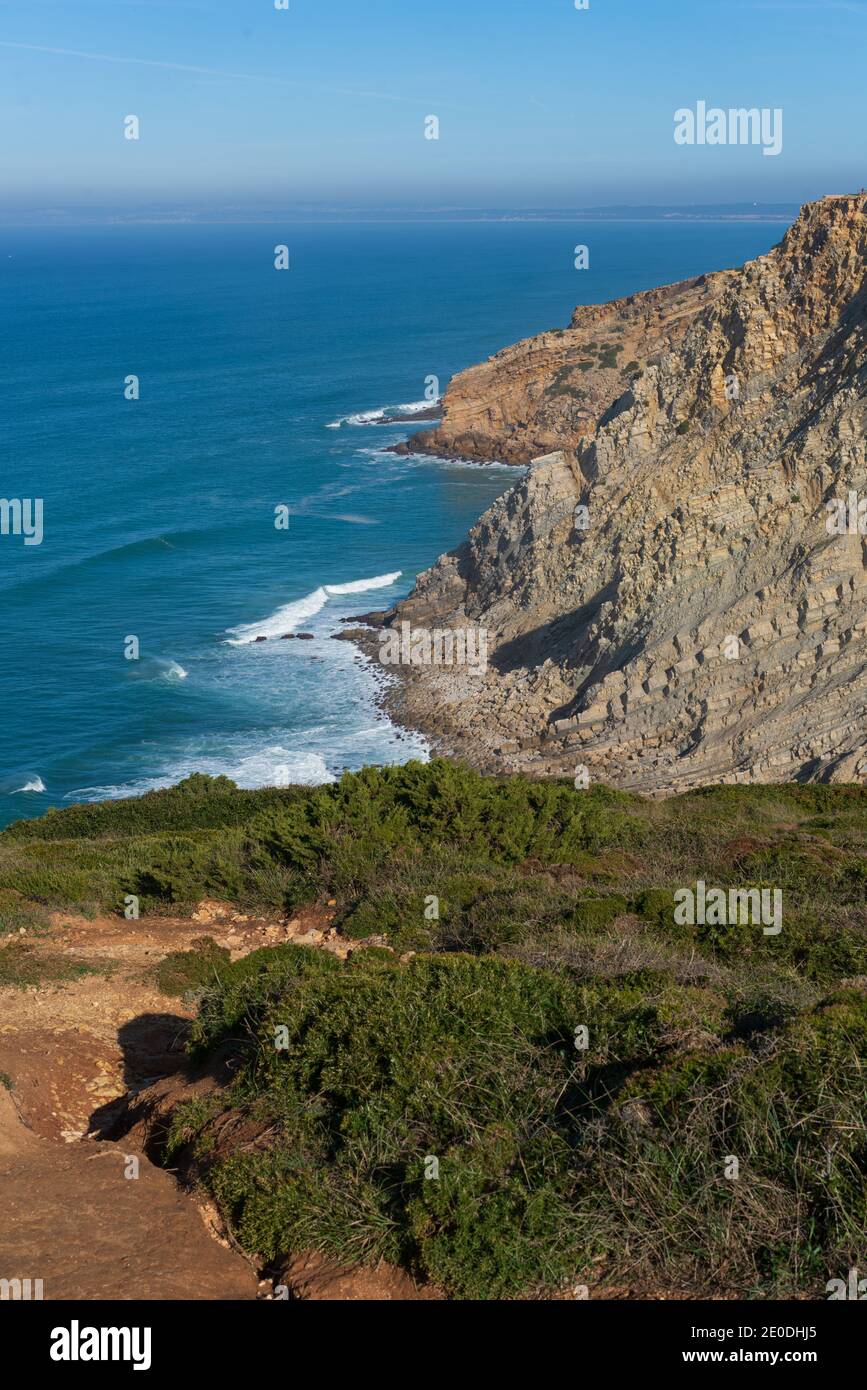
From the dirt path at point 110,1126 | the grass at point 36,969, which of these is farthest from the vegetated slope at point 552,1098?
the grass at point 36,969

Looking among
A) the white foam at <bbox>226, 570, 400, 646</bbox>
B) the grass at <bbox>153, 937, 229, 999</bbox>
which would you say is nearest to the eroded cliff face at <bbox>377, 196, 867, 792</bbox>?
the white foam at <bbox>226, 570, 400, 646</bbox>

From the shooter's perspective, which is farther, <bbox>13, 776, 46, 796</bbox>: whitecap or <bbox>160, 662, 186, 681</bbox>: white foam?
<bbox>160, 662, 186, 681</bbox>: white foam

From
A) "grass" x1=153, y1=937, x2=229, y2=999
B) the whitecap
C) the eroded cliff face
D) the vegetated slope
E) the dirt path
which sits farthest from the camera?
the whitecap

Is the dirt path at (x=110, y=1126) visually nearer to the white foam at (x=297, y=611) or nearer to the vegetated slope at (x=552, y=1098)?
the vegetated slope at (x=552, y=1098)

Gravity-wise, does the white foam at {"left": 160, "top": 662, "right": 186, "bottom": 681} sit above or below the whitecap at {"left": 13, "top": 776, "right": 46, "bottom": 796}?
above

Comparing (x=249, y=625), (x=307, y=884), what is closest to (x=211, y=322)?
(x=249, y=625)

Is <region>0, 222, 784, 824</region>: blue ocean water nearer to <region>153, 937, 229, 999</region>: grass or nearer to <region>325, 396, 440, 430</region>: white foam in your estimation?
<region>325, 396, 440, 430</region>: white foam

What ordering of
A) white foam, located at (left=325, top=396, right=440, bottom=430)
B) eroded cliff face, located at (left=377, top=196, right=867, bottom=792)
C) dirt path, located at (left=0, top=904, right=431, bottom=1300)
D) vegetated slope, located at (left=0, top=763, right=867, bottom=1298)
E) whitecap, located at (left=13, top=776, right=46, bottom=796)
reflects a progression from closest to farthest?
vegetated slope, located at (left=0, top=763, right=867, bottom=1298) < dirt path, located at (left=0, top=904, right=431, bottom=1300) < eroded cliff face, located at (left=377, top=196, right=867, bottom=792) < whitecap, located at (left=13, top=776, right=46, bottom=796) < white foam, located at (left=325, top=396, right=440, bottom=430)
